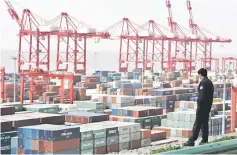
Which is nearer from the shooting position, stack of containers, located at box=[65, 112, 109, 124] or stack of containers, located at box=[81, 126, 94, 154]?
stack of containers, located at box=[81, 126, 94, 154]

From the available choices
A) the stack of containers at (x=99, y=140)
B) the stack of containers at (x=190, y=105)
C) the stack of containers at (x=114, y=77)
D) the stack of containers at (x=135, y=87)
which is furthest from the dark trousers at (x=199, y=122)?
the stack of containers at (x=114, y=77)

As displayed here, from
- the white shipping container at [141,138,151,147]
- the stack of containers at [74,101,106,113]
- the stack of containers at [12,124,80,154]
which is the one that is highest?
the stack of containers at [74,101,106,113]

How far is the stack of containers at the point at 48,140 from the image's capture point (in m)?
14.8

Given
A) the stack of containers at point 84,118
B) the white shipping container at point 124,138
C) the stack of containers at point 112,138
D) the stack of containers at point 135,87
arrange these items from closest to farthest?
the stack of containers at point 112,138 → the white shipping container at point 124,138 → the stack of containers at point 84,118 → the stack of containers at point 135,87

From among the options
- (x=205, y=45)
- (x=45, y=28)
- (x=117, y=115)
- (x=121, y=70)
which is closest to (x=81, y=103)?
(x=117, y=115)

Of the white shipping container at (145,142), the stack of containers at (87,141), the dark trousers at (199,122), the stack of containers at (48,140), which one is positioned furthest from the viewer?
the white shipping container at (145,142)

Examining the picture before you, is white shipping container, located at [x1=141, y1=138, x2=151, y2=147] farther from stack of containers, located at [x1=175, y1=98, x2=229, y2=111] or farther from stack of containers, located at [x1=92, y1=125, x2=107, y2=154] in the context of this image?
stack of containers, located at [x1=175, y1=98, x2=229, y2=111]

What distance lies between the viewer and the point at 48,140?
48.5 ft

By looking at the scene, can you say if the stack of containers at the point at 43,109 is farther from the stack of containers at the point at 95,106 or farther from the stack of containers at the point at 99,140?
the stack of containers at the point at 99,140

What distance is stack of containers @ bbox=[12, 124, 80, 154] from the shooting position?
583 inches

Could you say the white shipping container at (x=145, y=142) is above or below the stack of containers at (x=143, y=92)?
below

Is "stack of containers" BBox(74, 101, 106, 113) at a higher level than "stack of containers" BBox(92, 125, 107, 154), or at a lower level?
higher

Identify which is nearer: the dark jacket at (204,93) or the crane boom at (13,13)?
the dark jacket at (204,93)

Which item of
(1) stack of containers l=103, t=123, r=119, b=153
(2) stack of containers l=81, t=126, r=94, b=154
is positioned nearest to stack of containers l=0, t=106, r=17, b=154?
(2) stack of containers l=81, t=126, r=94, b=154
